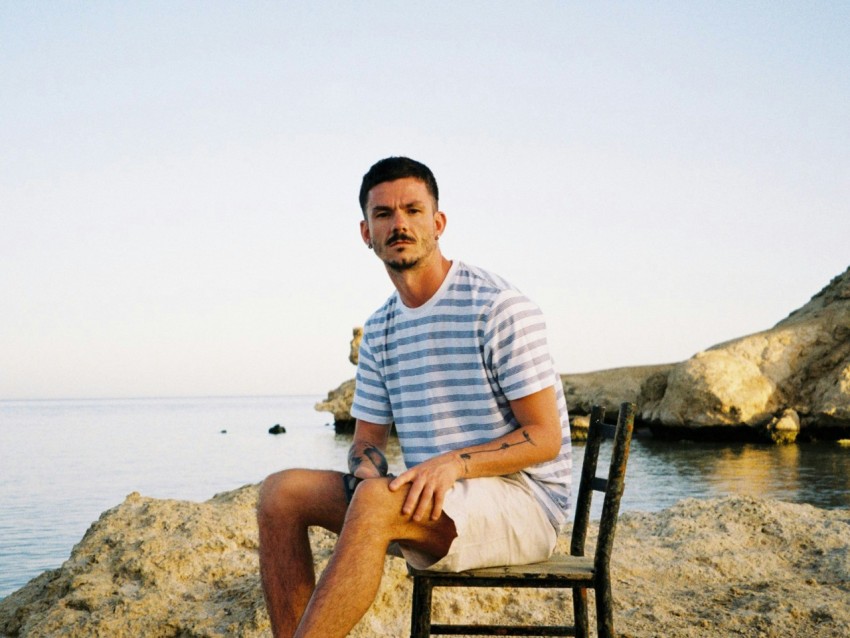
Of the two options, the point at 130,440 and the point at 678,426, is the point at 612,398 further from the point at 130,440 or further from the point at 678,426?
the point at 130,440

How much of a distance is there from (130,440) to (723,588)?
1629 inches

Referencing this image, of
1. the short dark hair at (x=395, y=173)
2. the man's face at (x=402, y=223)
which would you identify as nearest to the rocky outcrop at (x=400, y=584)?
the man's face at (x=402, y=223)

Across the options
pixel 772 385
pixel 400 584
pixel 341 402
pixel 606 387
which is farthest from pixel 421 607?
pixel 341 402

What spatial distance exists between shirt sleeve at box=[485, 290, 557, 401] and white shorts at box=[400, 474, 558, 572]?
294 millimetres

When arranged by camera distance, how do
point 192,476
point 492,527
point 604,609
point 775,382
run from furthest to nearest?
point 775,382
point 192,476
point 604,609
point 492,527

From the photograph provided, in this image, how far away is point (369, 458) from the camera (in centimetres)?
290

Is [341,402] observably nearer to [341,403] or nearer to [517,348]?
[341,403]

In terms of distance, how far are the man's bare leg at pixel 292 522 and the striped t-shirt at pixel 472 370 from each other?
0.36m

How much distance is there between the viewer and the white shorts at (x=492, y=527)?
96.5 inches

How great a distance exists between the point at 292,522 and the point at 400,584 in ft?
5.75

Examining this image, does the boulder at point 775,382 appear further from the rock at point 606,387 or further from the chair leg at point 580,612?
the chair leg at point 580,612

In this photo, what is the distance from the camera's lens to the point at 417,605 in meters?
2.68

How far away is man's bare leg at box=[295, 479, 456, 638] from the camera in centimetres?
222

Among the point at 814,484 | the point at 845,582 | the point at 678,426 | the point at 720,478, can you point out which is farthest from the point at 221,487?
the point at 845,582
